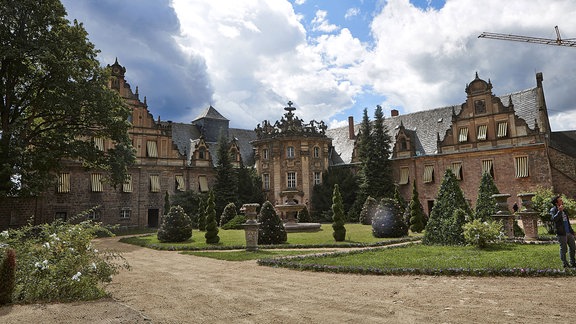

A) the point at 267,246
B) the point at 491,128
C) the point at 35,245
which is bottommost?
the point at 267,246

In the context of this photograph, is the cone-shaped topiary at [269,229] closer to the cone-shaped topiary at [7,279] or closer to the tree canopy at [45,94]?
the tree canopy at [45,94]

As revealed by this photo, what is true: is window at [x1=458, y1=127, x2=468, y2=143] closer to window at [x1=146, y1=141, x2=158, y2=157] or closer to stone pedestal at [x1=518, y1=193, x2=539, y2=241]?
stone pedestal at [x1=518, y1=193, x2=539, y2=241]

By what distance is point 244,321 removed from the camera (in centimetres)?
623

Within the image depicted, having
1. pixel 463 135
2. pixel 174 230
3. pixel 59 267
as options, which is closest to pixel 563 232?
pixel 59 267

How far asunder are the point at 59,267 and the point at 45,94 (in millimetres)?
19292

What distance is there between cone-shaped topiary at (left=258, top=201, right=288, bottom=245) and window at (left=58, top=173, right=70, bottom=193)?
24492mm

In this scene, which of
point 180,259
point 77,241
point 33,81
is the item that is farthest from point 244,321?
Result: point 33,81

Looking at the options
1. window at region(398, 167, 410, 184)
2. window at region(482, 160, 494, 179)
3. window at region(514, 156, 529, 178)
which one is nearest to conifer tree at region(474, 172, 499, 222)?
window at region(514, 156, 529, 178)

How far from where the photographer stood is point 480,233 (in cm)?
1449

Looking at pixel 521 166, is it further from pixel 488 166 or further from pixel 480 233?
pixel 480 233

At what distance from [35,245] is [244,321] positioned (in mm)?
6608

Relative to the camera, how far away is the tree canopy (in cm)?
2253

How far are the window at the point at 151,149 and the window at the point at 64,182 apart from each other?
25.6ft

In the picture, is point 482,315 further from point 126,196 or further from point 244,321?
point 126,196
